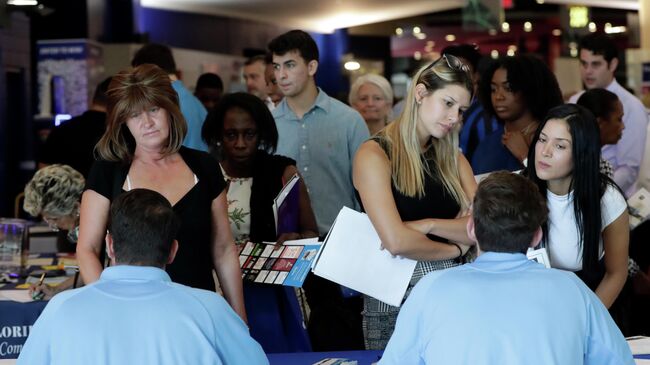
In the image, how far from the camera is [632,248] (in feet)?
19.1

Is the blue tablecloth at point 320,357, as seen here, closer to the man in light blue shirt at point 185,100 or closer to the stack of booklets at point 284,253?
the stack of booklets at point 284,253

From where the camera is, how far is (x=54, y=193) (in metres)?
4.47

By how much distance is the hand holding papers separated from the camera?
3354 mm

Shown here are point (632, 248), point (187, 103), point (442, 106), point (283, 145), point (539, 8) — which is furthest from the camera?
point (539, 8)

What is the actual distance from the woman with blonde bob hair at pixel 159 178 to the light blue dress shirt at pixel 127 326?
854 mm

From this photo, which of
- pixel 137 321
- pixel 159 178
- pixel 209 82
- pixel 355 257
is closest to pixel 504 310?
pixel 137 321

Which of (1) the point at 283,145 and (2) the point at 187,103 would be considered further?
(2) the point at 187,103

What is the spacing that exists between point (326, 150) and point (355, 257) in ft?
4.46

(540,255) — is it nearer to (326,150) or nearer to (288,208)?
(288,208)

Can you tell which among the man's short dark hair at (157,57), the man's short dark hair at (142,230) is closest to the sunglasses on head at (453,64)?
the man's short dark hair at (142,230)

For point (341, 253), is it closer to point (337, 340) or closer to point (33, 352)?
point (337, 340)

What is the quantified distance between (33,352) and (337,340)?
1723 millimetres

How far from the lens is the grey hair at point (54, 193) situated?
4477 mm

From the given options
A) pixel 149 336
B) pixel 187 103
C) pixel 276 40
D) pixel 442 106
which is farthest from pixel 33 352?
pixel 187 103
